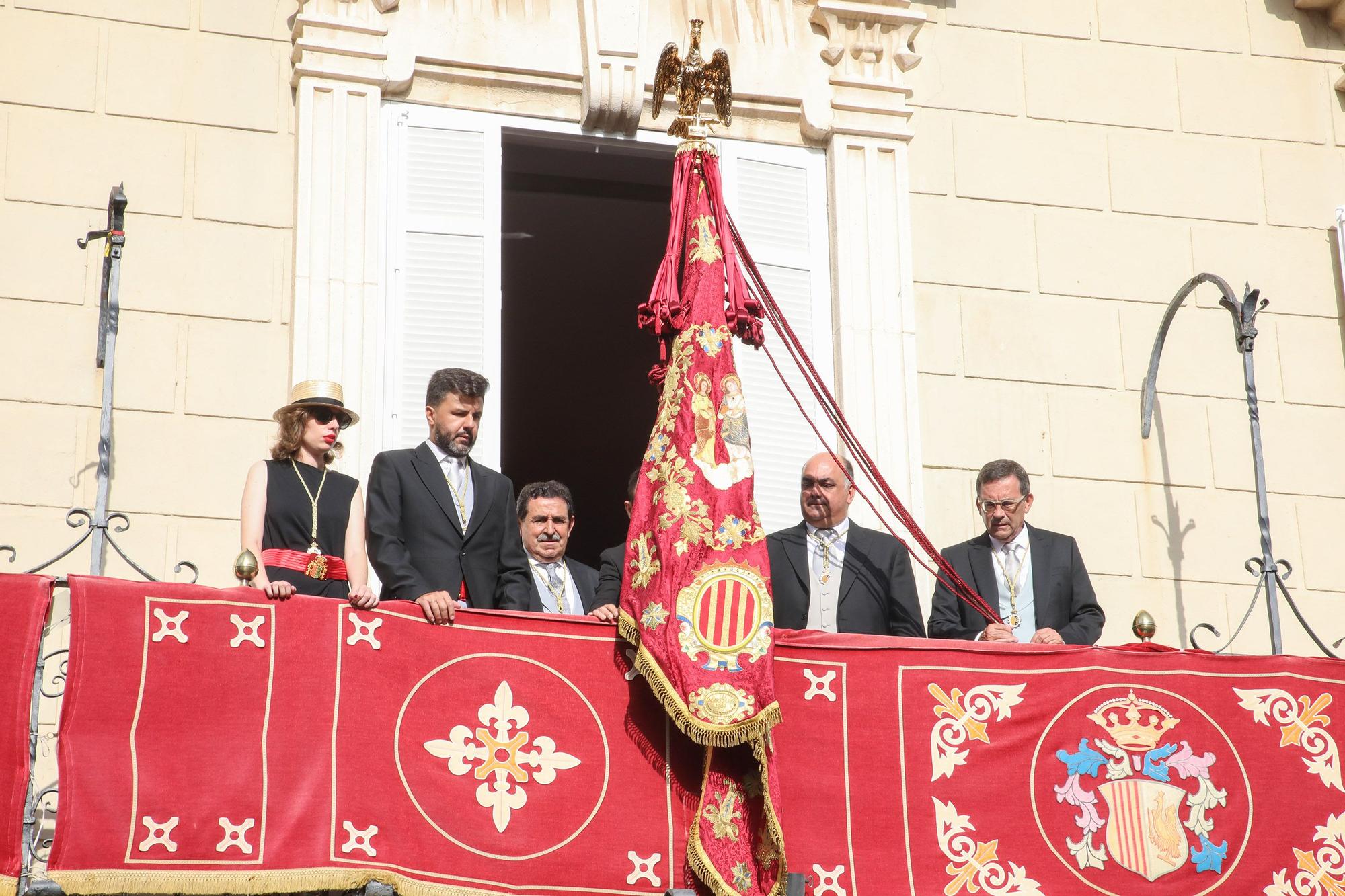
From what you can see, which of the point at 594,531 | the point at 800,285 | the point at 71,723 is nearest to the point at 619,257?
the point at 594,531

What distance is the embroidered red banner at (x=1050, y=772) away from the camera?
7.02 m

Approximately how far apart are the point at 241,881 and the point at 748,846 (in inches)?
63.8

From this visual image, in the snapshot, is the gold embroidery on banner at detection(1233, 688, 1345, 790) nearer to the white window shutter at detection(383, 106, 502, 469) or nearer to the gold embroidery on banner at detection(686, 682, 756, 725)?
the gold embroidery on banner at detection(686, 682, 756, 725)

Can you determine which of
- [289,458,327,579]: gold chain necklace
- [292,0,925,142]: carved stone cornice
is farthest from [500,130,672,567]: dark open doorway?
[289,458,327,579]: gold chain necklace

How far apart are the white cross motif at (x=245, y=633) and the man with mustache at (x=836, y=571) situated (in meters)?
1.94

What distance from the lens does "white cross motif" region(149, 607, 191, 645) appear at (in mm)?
6578

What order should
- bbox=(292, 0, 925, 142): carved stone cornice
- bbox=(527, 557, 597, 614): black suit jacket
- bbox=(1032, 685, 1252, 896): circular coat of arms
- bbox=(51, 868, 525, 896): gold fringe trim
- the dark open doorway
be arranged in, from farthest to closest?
1. the dark open doorway
2. bbox=(292, 0, 925, 142): carved stone cornice
3. bbox=(527, 557, 597, 614): black suit jacket
4. bbox=(1032, 685, 1252, 896): circular coat of arms
5. bbox=(51, 868, 525, 896): gold fringe trim

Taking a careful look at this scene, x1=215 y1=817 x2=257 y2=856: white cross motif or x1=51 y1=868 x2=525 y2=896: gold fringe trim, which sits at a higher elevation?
x1=215 y1=817 x2=257 y2=856: white cross motif

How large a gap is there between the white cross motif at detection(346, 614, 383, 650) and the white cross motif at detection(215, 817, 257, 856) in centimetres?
68

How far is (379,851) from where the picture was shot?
21.4 ft

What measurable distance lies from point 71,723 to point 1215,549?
5.06 meters

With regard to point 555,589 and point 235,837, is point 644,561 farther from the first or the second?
point 235,837

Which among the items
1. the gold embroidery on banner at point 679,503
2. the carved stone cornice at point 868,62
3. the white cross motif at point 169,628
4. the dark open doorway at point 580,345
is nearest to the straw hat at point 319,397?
the white cross motif at point 169,628

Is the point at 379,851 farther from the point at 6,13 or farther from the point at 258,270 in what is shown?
the point at 6,13
